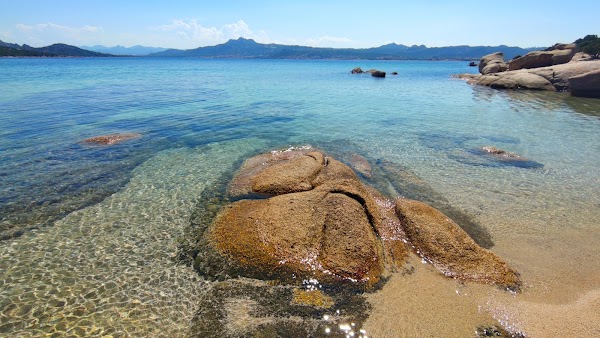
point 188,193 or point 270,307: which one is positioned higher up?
point 188,193

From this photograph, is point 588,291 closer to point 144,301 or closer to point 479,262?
point 479,262

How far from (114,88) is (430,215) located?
167 feet

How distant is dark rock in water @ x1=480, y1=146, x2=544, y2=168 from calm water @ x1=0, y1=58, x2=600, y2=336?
1.77 feet

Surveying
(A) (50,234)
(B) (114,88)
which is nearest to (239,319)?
Result: (A) (50,234)

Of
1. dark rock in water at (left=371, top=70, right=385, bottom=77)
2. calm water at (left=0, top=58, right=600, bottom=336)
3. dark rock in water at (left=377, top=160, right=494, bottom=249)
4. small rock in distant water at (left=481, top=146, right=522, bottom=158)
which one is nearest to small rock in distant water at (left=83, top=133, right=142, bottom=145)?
calm water at (left=0, top=58, right=600, bottom=336)

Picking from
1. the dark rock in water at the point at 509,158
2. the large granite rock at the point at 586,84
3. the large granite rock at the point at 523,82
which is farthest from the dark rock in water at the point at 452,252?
the large granite rock at the point at 523,82

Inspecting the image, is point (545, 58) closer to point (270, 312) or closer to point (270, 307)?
point (270, 307)

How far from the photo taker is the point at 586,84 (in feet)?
133

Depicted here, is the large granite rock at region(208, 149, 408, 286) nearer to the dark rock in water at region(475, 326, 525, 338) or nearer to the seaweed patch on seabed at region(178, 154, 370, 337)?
the seaweed patch on seabed at region(178, 154, 370, 337)

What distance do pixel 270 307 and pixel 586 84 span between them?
2002 inches

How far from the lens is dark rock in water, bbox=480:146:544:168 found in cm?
1814

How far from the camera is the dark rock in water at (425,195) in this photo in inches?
457

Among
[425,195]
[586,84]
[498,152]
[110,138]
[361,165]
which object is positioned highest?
[586,84]

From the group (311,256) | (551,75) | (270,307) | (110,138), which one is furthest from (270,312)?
(551,75)
